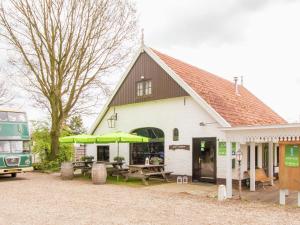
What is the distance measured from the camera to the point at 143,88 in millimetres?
20484

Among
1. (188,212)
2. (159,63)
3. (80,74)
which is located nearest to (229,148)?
(188,212)

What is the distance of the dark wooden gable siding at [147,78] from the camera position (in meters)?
18.7

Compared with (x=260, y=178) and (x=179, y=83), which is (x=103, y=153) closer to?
(x=179, y=83)

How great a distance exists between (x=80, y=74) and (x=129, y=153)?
21.8 feet

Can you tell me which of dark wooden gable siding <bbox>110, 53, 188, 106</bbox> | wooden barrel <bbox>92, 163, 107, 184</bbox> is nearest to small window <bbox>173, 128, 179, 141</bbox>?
dark wooden gable siding <bbox>110, 53, 188, 106</bbox>

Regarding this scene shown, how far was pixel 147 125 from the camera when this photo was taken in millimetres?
20359

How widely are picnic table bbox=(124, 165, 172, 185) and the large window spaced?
577 cm

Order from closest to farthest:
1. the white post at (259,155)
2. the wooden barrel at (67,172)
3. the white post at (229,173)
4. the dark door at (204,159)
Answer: the white post at (229,173) → the dark door at (204,159) → the wooden barrel at (67,172) → the white post at (259,155)

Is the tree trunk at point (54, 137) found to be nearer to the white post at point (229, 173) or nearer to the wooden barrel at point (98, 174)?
the wooden barrel at point (98, 174)

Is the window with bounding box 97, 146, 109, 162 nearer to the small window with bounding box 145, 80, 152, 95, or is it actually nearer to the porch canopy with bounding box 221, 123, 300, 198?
the small window with bounding box 145, 80, 152, 95

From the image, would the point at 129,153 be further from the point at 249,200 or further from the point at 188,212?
the point at 188,212

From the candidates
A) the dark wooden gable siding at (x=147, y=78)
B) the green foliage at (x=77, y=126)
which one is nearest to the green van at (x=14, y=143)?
the dark wooden gable siding at (x=147, y=78)

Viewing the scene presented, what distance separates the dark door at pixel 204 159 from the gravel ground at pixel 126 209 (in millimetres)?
3438

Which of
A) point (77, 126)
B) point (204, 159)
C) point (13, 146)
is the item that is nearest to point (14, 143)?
point (13, 146)
